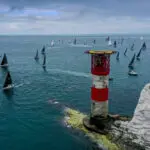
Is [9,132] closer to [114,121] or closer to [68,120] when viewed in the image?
[68,120]

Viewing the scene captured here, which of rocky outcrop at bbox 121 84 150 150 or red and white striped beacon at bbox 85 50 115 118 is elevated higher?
red and white striped beacon at bbox 85 50 115 118

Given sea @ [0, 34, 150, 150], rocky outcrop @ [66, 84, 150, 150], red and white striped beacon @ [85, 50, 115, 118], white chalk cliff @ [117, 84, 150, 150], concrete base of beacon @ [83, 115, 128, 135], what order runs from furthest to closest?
sea @ [0, 34, 150, 150] → concrete base of beacon @ [83, 115, 128, 135] → red and white striped beacon @ [85, 50, 115, 118] → rocky outcrop @ [66, 84, 150, 150] → white chalk cliff @ [117, 84, 150, 150]

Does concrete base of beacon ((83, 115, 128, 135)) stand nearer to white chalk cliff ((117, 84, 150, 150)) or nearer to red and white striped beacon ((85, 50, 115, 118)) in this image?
red and white striped beacon ((85, 50, 115, 118))

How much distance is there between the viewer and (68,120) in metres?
46.3

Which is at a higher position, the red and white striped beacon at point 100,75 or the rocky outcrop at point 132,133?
the red and white striped beacon at point 100,75

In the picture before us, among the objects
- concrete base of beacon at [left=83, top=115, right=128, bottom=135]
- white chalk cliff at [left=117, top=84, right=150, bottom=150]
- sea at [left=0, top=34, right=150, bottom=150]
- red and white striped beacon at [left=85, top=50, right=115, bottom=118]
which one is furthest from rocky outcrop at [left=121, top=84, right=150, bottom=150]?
sea at [left=0, top=34, right=150, bottom=150]

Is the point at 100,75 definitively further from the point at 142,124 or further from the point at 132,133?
the point at 132,133

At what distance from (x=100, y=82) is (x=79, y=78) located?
50480mm

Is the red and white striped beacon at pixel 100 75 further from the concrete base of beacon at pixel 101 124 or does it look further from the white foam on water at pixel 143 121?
the white foam on water at pixel 143 121

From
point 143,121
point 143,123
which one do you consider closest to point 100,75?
point 143,121

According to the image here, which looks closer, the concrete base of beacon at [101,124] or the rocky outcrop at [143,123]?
the rocky outcrop at [143,123]

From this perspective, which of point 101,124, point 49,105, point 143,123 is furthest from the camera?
point 49,105

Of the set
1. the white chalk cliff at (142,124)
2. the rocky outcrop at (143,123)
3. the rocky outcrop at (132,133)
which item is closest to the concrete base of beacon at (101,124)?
the rocky outcrop at (132,133)

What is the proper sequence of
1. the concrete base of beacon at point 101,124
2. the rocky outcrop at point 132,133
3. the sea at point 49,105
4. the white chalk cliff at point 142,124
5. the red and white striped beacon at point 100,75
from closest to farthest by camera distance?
1. the white chalk cliff at point 142,124
2. the rocky outcrop at point 132,133
3. the red and white striped beacon at point 100,75
4. the concrete base of beacon at point 101,124
5. the sea at point 49,105
